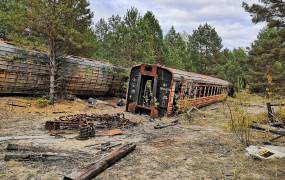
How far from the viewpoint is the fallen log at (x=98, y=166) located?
632 centimetres

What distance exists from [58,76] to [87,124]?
10.5 m

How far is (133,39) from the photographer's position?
34812 mm

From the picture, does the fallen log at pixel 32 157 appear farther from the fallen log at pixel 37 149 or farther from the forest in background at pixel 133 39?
the forest in background at pixel 133 39

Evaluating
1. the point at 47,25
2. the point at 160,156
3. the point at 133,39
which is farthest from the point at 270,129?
the point at 133,39

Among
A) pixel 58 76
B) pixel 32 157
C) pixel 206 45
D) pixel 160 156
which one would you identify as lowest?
pixel 32 157

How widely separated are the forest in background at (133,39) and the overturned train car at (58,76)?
0.96 meters

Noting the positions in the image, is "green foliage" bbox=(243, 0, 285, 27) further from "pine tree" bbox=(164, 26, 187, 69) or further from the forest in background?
"pine tree" bbox=(164, 26, 187, 69)

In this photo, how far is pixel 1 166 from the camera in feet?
24.0

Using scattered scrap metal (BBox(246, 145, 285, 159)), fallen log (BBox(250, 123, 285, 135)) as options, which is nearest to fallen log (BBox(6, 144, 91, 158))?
scattered scrap metal (BBox(246, 145, 285, 159))

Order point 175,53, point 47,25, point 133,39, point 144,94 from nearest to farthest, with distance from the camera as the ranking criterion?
point 47,25, point 144,94, point 133,39, point 175,53

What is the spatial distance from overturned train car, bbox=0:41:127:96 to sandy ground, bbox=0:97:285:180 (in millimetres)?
4524

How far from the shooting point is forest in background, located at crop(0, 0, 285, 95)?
57.8 feet

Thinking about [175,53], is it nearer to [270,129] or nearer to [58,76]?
[58,76]

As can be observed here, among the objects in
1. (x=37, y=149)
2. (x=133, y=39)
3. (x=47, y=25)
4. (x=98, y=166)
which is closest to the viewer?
(x=98, y=166)
